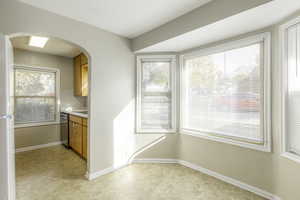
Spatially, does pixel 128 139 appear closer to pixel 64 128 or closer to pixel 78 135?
pixel 78 135

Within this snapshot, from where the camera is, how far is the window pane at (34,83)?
11.6ft

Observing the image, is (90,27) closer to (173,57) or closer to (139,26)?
(139,26)

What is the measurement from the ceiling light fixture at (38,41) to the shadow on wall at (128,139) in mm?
2115

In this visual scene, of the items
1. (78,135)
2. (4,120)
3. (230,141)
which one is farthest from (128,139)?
(4,120)

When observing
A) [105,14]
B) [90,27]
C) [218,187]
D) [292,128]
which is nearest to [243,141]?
[292,128]

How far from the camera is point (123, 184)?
2.21 m

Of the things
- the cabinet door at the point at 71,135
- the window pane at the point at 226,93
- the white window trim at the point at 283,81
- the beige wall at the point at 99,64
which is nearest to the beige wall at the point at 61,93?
the cabinet door at the point at 71,135

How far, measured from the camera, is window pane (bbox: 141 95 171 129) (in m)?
2.97

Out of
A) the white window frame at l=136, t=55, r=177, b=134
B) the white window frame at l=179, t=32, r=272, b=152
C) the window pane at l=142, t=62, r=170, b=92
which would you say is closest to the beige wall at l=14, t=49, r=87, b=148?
the white window frame at l=136, t=55, r=177, b=134

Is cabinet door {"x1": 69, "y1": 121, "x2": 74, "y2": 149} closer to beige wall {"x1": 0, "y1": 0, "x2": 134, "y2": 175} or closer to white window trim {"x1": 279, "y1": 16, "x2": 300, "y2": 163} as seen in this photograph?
beige wall {"x1": 0, "y1": 0, "x2": 134, "y2": 175}

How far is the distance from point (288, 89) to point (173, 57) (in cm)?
177

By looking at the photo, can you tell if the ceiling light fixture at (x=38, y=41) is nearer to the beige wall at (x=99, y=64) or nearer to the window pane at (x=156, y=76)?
the beige wall at (x=99, y=64)

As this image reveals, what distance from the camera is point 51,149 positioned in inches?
146

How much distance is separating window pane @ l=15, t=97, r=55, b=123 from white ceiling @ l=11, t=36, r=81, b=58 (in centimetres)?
121
